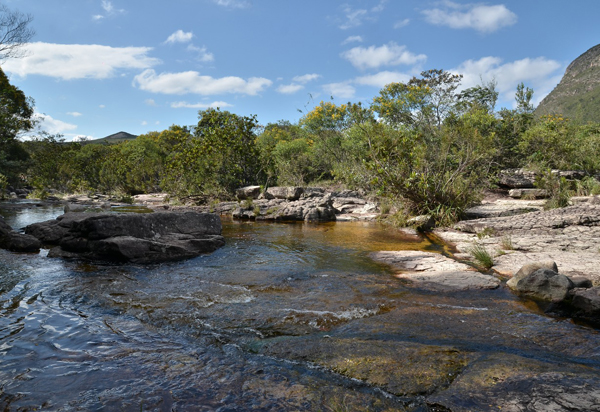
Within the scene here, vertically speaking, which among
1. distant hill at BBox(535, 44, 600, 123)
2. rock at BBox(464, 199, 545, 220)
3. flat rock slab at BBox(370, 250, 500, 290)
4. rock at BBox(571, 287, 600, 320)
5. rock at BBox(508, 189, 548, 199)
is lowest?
flat rock slab at BBox(370, 250, 500, 290)

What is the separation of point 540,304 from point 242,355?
13.1 feet

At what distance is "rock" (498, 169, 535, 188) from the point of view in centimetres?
1658

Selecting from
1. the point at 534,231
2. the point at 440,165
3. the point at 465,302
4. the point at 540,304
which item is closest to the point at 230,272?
the point at 465,302

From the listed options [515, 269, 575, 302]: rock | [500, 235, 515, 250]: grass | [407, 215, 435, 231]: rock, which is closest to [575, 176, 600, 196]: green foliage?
[407, 215, 435, 231]: rock

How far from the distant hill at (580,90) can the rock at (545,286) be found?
190ft

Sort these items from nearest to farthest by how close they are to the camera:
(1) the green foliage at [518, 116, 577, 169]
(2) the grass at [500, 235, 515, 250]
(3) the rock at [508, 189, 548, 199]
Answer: (2) the grass at [500, 235, 515, 250], (3) the rock at [508, 189, 548, 199], (1) the green foliage at [518, 116, 577, 169]

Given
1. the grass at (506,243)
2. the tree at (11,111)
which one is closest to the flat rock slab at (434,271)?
the grass at (506,243)

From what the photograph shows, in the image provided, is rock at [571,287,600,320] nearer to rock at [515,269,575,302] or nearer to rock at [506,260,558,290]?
rock at [515,269,575,302]

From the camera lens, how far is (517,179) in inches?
661

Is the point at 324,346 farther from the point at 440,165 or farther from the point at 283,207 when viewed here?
the point at 283,207

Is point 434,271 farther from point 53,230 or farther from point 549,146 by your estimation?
point 549,146

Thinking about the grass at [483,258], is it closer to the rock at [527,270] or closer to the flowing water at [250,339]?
the rock at [527,270]

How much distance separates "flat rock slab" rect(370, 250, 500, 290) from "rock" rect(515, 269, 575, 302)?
44 centimetres

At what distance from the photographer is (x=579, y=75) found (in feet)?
275
